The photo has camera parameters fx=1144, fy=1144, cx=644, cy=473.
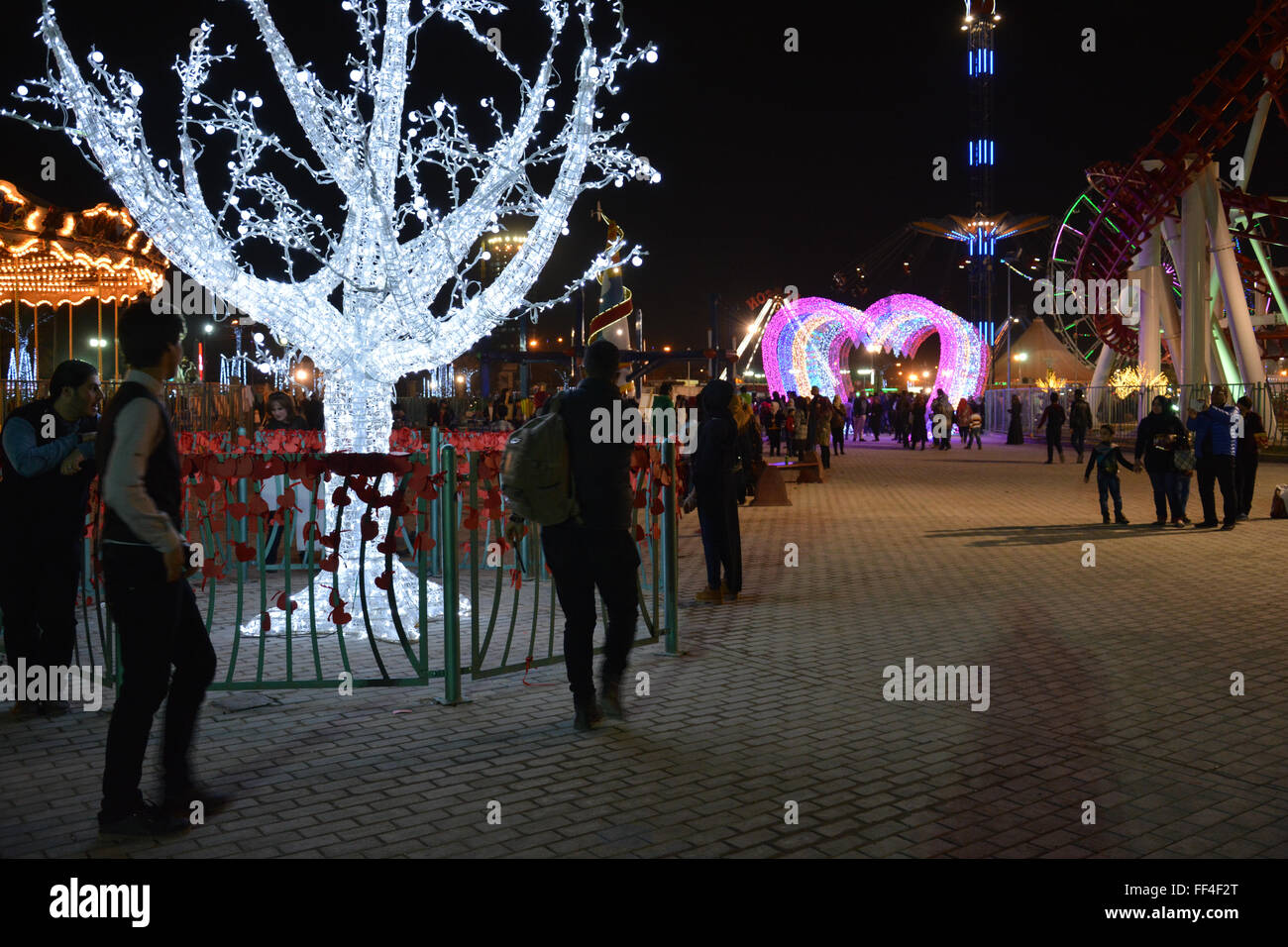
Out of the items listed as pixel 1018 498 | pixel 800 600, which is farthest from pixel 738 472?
pixel 1018 498

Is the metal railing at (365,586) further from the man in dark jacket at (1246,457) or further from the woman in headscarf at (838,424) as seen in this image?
the woman in headscarf at (838,424)

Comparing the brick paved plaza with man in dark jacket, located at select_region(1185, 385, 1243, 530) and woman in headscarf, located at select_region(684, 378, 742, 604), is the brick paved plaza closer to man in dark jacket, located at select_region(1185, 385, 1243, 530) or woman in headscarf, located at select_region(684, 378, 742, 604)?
woman in headscarf, located at select_region(684, 378, 742, 604)

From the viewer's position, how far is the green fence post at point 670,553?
7.65 m

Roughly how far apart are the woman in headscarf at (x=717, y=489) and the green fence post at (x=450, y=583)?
3.52 metres

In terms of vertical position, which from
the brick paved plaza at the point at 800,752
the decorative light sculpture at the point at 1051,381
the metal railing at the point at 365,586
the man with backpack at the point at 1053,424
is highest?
the decorative light sculpture at the point at 1051,381

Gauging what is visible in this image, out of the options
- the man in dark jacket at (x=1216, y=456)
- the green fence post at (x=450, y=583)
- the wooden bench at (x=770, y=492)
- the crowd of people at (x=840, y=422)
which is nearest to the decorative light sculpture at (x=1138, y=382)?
the crowd of people at (x=840, y=422)

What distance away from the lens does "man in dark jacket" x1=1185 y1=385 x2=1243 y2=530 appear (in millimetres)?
14297

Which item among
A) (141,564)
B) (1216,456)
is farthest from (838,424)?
(141,564)

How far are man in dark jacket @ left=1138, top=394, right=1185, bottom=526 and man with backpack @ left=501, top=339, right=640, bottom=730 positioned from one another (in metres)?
11.0

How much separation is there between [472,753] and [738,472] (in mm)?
4842

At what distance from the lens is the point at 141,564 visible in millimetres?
4273

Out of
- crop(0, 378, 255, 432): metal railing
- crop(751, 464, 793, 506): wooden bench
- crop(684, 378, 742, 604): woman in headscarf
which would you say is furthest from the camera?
crop(751, 464, 793, 506): wooden bench

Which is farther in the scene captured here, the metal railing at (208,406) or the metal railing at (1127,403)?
the metal railing at (1127,403)

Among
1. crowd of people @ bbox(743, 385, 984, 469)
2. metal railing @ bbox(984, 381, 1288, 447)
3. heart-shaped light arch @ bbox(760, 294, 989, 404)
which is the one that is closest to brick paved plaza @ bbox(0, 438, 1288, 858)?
metal railing @ bbox(984, 381, 1288, 447)
